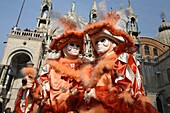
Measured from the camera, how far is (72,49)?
9.63 ft

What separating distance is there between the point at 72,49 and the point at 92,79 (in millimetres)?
1013

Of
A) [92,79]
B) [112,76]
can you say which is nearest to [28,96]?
[92,79]

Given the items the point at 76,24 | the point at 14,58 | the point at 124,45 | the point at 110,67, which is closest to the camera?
the point at 110,67

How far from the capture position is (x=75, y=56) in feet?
9.69

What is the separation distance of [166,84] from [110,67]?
45.3ft

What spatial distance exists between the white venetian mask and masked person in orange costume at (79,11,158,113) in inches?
18.2

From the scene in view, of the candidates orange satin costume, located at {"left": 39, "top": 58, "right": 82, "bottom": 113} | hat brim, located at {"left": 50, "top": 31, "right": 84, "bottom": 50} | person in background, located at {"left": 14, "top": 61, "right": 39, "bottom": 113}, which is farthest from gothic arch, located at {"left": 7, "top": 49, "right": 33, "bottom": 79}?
orange satin costume, located at {"left": 39, "top": 58, "right": 82, "bottom": 113}

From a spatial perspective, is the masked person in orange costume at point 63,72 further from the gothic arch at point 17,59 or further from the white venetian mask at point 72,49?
the gothic arch at point 17,59

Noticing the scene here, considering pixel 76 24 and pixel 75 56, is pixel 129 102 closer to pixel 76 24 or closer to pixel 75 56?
pixel 75 56

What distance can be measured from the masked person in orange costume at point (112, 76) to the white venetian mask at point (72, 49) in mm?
462

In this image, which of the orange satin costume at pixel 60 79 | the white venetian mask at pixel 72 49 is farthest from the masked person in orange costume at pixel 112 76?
the white venetian mask at pixel 72 49

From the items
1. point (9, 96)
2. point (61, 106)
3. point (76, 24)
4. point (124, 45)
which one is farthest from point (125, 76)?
point (9, 96)

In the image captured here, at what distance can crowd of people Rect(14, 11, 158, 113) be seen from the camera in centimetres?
192

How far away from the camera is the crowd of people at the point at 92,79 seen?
1923 millimetres
